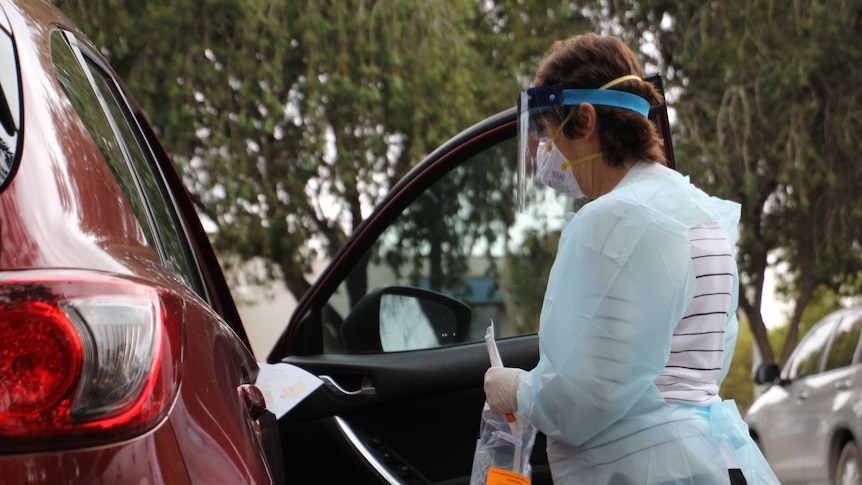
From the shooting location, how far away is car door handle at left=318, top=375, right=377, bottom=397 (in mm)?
3086

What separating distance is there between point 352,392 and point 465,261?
962 mm

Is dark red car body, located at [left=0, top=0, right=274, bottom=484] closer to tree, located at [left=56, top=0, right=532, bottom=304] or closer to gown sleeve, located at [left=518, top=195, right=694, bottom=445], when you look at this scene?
gown sleeve, located at [left=518, top=195, right=694, bottom=445]

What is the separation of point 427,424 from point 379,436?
136mm

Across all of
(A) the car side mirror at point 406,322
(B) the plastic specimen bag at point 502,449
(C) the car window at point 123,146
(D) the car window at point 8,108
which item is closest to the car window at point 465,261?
(A) the car side mirror at point 406,322

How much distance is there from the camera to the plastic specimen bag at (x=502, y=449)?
244 cm

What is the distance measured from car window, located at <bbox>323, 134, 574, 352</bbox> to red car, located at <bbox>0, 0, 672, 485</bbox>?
0.02 meters

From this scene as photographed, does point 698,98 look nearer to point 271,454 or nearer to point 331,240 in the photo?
point 331,240

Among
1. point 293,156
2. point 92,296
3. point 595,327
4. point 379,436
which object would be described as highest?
point 293,156

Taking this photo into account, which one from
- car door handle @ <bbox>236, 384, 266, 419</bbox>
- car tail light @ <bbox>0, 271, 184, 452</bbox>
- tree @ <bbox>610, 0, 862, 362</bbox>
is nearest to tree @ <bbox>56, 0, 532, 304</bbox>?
tree @ <bbox>610, 0, 862, 362</bbox>

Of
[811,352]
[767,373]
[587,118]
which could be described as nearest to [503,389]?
[587,118]

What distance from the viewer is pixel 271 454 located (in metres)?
Result: 1.97

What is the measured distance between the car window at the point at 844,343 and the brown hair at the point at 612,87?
20.7 ft

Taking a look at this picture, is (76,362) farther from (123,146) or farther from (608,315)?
(608,315)

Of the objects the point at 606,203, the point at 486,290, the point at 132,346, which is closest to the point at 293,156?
the point at 486,290
